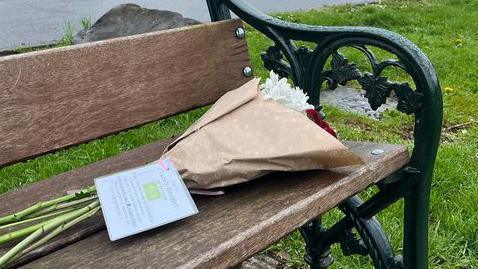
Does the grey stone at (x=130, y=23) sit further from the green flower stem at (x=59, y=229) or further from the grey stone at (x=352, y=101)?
the green flower stem at (x=59, y=229)

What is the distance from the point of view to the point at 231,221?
4.28ft

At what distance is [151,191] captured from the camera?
1.36 metres

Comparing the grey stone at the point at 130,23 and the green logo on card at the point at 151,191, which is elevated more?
the grey stone at the point at 130,23

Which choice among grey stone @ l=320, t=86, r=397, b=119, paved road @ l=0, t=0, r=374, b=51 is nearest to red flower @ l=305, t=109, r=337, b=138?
grey stone @ l=320, t=86, r=397, b=119

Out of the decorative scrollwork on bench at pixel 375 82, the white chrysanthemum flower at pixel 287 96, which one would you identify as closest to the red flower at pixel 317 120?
the white chrysanthemum flower at pixel 287 96

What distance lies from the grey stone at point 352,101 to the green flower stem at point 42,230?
117 inches

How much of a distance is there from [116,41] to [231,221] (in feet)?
2.46

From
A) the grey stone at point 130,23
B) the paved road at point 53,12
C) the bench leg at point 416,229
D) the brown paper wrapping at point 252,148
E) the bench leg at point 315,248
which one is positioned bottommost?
the bench leg at point 315,248

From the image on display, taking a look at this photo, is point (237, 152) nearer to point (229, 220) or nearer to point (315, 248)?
A: point (229, 220)

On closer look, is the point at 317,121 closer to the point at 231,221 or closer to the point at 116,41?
the point at 231,221

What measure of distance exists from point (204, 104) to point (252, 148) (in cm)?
70

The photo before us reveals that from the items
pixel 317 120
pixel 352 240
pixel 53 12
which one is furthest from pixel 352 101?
pixel 53 12

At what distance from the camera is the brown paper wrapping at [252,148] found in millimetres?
1401

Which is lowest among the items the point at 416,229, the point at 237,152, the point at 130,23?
the point at 416,229
